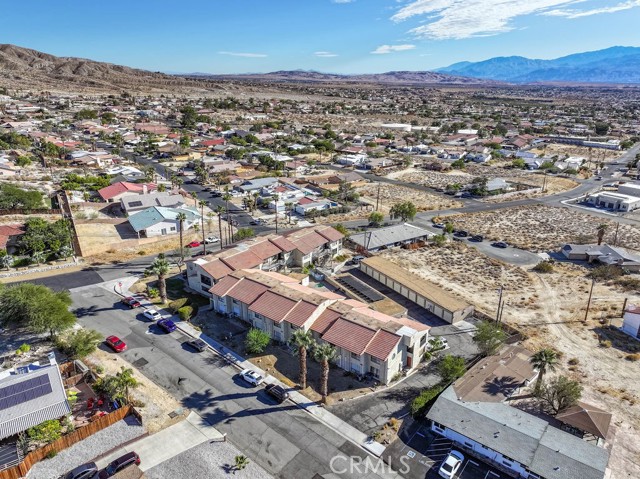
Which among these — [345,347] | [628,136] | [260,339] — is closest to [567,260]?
[345,347]

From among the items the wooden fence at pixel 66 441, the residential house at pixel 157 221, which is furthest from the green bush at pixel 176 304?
the residential house at pixel 157 221

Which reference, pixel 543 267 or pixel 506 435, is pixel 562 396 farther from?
pixel 543 267

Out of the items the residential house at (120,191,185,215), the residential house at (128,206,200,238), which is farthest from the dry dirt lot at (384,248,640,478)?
the residential house at (120,191,185,215)

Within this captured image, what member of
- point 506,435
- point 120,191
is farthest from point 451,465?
point 120,191

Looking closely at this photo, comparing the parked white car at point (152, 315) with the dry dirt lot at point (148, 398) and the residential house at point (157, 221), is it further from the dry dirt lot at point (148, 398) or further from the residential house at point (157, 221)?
the residential house at point (157, 221)

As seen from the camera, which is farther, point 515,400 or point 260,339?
point 260,339

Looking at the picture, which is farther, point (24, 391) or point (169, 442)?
point (24, 391)

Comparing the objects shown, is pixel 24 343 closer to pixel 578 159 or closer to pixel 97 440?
pixel 97 440
